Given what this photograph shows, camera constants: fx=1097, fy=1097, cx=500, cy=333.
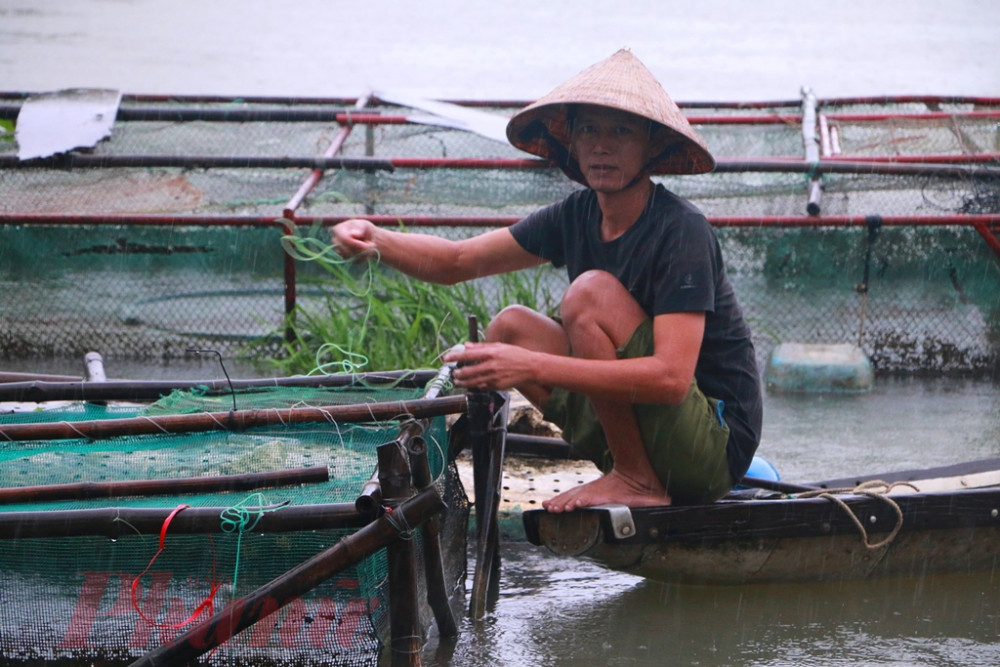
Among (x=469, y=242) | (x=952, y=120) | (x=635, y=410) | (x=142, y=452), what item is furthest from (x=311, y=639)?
(x=952, y=120)

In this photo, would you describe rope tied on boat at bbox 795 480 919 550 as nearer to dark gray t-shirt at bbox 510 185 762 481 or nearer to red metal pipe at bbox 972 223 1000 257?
dark gray t-shirt at bbox 510 185 762 481

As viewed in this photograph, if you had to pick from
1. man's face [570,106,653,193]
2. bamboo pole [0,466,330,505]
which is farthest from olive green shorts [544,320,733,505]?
bamboo pole [0,466,330,505]

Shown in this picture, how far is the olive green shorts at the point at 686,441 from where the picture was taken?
3086 mm

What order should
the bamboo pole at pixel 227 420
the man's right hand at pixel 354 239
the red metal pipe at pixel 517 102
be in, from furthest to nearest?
the red metal pipe at pixel 517 102 < the man's right hand at pixel 354 239 < the bamboo pole at pixel 227 420

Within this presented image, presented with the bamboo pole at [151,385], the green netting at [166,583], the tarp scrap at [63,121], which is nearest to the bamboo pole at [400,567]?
the green netting at [166,583]

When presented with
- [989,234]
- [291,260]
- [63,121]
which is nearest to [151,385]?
[291,260]

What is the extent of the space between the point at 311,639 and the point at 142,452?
760mm

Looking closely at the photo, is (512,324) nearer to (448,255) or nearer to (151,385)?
(448,255)

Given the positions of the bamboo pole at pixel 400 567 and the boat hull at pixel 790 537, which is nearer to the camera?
the bamboo pole at pixel 400 567

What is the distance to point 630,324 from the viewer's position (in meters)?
3.13

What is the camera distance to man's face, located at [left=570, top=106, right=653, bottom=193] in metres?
3.17

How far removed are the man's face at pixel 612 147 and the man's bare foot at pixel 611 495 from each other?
0.87m

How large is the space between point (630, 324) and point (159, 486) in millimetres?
1346

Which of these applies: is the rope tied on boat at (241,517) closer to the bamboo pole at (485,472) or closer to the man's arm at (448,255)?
the bamboo pole at (485,472)
